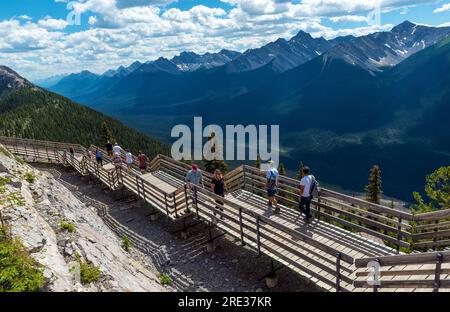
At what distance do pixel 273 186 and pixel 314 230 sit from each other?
8.01 ft

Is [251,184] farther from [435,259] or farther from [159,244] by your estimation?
[435,259]

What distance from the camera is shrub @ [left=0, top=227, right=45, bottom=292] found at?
6.53 m

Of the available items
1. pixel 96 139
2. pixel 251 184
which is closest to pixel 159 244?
pixel 251 184

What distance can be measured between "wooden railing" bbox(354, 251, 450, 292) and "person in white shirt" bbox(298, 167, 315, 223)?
12.8 feet

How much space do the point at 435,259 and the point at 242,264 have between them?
6.49 metres

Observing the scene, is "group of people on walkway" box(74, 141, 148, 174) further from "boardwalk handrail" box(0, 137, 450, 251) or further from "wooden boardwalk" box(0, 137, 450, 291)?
"boardwalk handrail" box(0, 137, 450, 251)

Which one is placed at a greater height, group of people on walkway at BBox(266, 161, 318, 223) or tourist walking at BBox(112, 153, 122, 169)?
group of people on walkway at BBox(266, 161, 318, 223)

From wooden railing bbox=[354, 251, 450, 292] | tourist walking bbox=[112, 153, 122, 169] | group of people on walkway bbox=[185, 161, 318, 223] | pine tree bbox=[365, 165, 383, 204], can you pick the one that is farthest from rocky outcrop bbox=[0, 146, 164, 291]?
pine tree bbox=[365, 165, 383, 204]

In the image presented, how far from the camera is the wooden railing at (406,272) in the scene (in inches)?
302

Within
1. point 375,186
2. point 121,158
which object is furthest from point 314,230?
point 375,186

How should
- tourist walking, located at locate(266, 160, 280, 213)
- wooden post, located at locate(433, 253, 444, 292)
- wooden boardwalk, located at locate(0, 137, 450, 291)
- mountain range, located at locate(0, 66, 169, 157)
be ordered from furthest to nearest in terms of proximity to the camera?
mountain range, located at locate(0, 66, 169, 157) → tourist walking, located at locate(266, 160, 280, 213) → wooden boardwalk, located at locate(0, 137, 450, 291) → wooden post, located at locate(433, 253, 444, 292)

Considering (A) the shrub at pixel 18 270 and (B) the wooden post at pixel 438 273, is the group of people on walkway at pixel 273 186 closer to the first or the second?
(B) the wooden post at pixel 438 273
